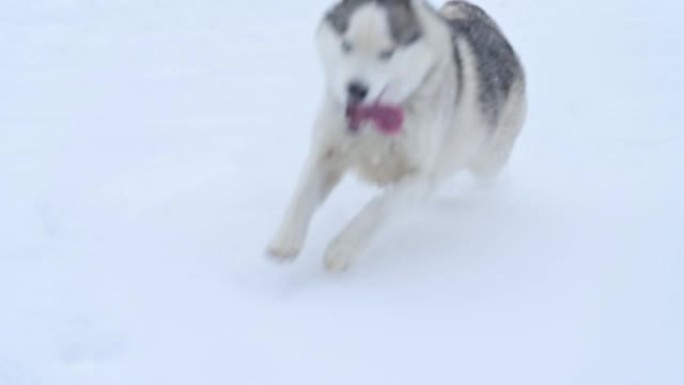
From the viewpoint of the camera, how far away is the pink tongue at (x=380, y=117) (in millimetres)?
4062

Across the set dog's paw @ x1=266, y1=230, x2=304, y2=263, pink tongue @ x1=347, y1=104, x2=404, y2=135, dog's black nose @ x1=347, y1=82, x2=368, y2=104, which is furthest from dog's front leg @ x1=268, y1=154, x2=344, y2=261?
dog's black nose @ x1=347, y1=82, x2=368, y2=104

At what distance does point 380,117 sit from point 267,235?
679mm

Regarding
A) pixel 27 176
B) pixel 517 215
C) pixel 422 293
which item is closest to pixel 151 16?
pixel 27 176

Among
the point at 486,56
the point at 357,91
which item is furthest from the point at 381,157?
the point at 486,56

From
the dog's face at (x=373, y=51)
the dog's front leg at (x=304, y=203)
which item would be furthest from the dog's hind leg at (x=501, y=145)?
the dog's face at (x=373, y=51)

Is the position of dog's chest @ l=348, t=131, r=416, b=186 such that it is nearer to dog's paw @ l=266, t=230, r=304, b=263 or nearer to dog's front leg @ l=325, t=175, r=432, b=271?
dog's front leg @ l=325, t=175, r=432, b=271

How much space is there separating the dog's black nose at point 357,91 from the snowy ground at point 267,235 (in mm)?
664

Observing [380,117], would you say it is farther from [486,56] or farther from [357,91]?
[486,56]

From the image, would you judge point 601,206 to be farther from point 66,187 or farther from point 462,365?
point 66,187

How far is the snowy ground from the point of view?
3662 mm

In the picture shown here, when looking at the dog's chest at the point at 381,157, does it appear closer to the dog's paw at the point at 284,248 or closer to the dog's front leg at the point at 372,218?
the dog's front leg at the point at 372,218

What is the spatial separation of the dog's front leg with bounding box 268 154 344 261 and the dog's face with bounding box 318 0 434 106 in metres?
0.33

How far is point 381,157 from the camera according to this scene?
13.9 ft

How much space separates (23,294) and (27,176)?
0.97m
